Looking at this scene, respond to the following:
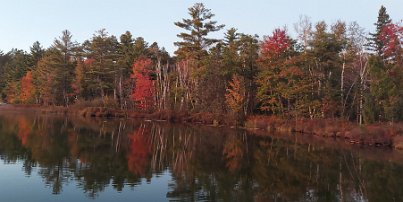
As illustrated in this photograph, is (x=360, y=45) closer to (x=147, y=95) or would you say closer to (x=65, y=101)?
(x=147, y=95)

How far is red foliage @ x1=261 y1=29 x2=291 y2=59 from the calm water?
12.8 m

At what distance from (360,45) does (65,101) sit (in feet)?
167

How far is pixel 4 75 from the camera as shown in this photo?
89.6 metres

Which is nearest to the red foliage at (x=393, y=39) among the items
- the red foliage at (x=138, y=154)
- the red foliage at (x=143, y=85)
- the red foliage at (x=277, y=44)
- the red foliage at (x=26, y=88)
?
the red foliage at (x=277, y=44)

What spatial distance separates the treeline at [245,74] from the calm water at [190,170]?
8.07 metres

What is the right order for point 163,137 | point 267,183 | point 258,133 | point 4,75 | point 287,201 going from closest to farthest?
point 287,201 < point 267,183 < point 163,137 < point 258,133 < point 4,75

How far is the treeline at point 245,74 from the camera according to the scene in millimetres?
33000

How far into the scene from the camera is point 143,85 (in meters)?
53.5

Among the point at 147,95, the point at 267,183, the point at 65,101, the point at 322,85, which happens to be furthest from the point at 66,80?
the point at 267,183

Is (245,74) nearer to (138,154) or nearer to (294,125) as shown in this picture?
(294,125)

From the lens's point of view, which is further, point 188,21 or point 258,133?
point 188,21

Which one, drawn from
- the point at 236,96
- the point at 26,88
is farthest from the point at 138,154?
the point at 26,88

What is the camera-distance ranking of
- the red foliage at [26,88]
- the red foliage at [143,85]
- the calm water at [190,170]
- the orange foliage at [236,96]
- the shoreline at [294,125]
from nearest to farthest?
the calm water at [190,170]
the shoreline at [294,125]
the orange foliage at [236,96]
the red foliage at [143,85]
the red foliage at [26,88]

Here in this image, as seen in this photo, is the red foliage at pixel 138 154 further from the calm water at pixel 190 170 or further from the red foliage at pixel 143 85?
the red foliage at pixel 143 85
